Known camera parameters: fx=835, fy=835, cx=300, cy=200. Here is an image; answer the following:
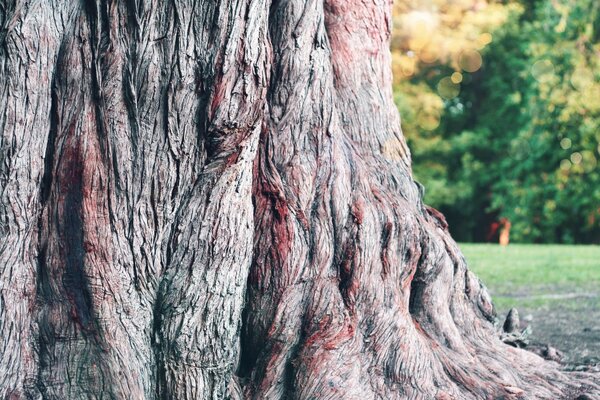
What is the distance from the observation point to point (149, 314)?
4.49 meters

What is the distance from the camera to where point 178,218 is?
4516 millimetres

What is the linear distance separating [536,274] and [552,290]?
5.66 ft

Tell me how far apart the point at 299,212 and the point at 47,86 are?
5.13 feet

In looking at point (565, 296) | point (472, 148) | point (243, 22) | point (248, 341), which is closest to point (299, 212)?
point (248, 341)

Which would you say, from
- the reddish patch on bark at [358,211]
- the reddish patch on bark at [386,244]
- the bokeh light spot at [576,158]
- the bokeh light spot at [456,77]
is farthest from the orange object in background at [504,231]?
the reddish patch on bark at [358,211]

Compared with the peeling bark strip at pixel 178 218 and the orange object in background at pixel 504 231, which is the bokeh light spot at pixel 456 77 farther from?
the peeling bark strip at pixel 178 218

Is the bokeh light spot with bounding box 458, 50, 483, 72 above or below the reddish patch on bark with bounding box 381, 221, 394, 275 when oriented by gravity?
above

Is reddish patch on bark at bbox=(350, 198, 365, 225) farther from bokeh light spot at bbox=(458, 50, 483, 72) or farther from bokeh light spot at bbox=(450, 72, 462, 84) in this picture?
bokeh light spot at bbox=(450, 72, 462, 84)

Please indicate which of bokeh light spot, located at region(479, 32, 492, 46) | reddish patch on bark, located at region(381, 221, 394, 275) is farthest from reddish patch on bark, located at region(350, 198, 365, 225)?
bokeh light spot, located at region(479, 32, 492, 46)

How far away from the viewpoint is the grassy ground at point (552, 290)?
7684mm

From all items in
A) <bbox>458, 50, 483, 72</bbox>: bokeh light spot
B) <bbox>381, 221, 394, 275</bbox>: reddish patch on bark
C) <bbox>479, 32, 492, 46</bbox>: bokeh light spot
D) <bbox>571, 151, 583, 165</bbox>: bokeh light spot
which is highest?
<bbox>479, 32, 492, 46</bbox>: bokeh light spot

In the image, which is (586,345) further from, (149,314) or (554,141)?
(554,141)

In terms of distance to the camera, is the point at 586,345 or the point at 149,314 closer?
the point at 149,314

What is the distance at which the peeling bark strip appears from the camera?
14.3 feet
